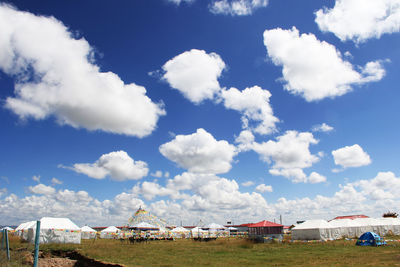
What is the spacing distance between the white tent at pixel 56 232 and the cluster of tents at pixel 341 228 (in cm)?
3077

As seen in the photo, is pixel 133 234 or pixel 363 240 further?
pixel 133 234

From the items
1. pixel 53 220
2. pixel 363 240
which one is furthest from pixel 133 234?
pixel 363 240

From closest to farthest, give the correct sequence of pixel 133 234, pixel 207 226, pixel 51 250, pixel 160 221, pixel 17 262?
pixel 17 262
pixel 51 250
pixel 133 234
pixel 207 226
pixel 160 221

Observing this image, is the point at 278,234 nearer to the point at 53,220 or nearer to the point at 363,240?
the point at 363,240

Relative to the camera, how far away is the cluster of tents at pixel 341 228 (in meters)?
39.9

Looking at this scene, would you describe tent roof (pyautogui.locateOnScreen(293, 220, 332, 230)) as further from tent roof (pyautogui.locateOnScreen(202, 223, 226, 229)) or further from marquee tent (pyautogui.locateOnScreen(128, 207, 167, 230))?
marquee tent (pyautogui.locateOnScreen(128, 207, 167, 230))

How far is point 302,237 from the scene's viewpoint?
135 feet

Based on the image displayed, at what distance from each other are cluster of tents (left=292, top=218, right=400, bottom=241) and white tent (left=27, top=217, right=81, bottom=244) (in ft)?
101

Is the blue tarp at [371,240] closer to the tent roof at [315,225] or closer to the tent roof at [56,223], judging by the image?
the tent roof at [315,225]

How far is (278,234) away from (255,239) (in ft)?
14.1

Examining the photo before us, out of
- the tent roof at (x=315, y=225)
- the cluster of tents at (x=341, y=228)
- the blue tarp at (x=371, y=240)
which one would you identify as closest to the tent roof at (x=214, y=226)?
the cluster of tents at (x=341, y=228)

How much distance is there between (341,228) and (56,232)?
129ft

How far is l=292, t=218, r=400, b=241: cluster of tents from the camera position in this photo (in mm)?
39906

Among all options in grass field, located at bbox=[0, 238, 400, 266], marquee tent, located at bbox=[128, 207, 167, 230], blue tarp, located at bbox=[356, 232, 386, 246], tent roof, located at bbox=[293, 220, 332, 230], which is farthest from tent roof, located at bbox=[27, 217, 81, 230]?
marquee tent, located at bbox=[128, 207, 167, 230]
